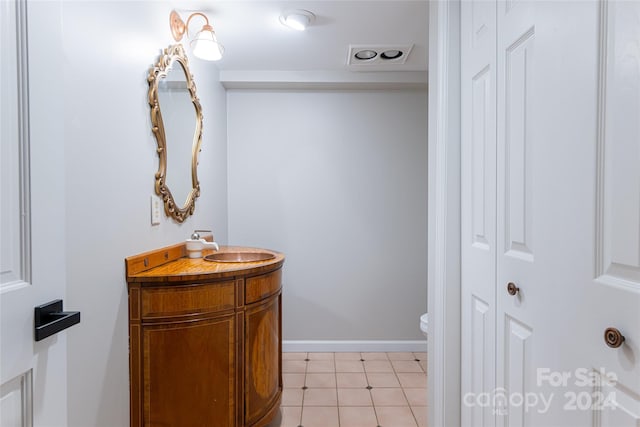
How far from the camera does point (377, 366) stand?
2.58 m

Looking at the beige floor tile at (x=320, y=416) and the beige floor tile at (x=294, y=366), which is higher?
the beige floor tile at (x=320, y=416)

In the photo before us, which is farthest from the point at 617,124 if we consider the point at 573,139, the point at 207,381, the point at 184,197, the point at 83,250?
the point at 184,197

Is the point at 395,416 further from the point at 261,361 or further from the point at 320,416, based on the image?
the point at 261,361

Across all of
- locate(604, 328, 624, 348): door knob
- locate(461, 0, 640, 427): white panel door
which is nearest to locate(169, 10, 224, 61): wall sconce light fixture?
locate(461, 0, 640, 427): white panel door

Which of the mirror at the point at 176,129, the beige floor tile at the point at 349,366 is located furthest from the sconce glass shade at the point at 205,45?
the beige floor tile at the point at 349,366

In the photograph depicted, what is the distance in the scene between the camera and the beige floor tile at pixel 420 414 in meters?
1.87

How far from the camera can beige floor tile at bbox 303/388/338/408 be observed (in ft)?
6.79

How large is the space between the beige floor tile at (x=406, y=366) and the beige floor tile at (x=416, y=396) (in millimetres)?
283

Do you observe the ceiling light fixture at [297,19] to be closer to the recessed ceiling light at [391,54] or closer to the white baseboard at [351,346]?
the recessed ceiling light at [391,54]

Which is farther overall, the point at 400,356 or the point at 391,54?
the point at 400,356

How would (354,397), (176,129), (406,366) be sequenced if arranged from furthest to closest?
(406,366) → (354,397) → (176,129)

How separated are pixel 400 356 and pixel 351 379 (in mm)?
598

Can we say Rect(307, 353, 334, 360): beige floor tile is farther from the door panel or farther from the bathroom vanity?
the door panel

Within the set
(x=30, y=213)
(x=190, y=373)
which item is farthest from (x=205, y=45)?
(x=190, y=373)
